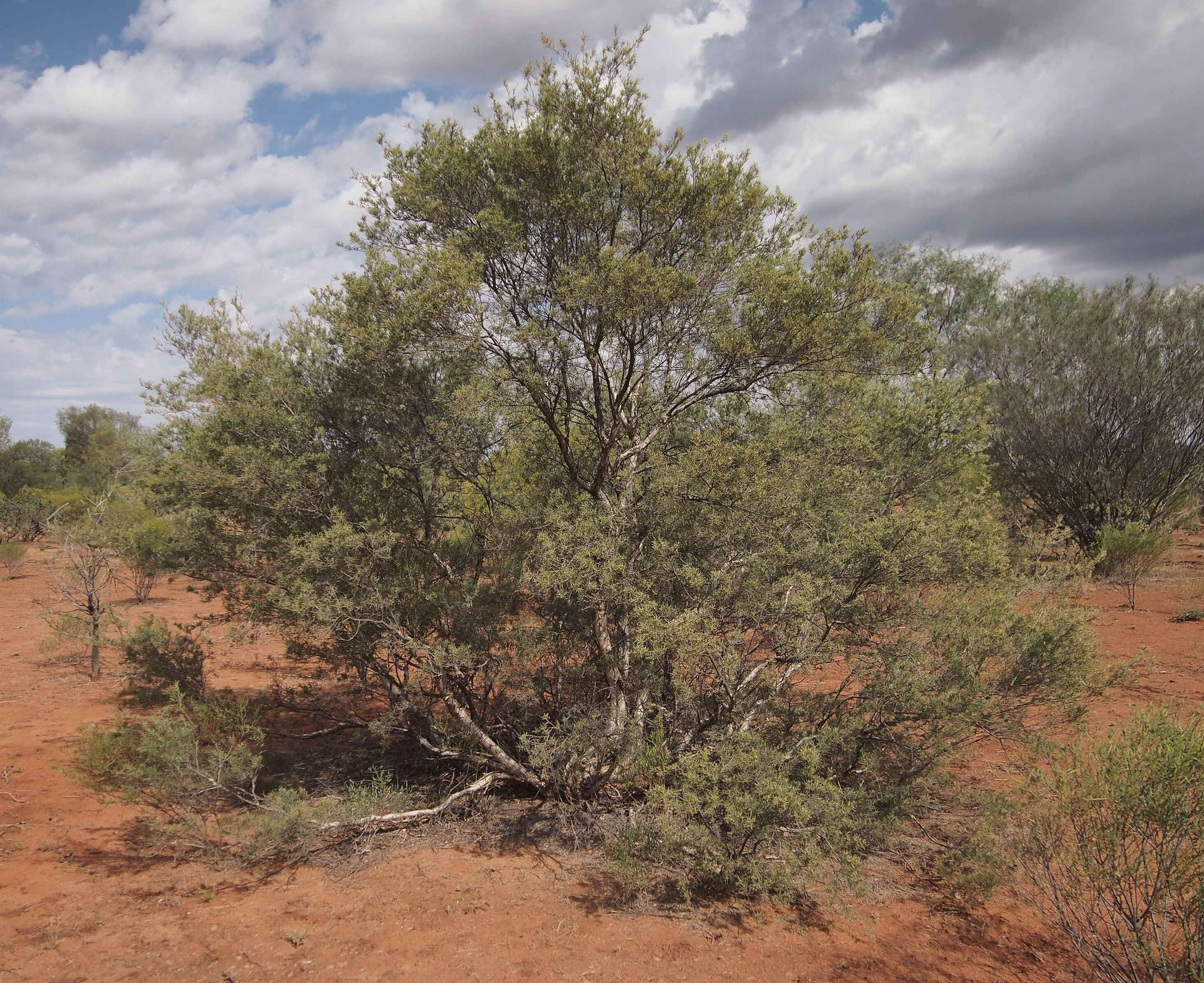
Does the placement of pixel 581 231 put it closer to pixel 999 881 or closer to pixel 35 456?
pixel 999 881

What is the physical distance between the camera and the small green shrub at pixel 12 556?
77.5 feet

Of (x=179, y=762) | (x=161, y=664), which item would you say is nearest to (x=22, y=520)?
(x=161, y=664)

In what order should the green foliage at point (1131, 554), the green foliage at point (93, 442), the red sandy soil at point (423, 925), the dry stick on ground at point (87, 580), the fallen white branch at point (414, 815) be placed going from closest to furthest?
the red sandy soil at point (423, 925) → the fallen white branch at point (414, 815) → the dry stick on ground at point (87, 580) → the green foliage at point (1131, 554) → the green foliage at point (93, 442)

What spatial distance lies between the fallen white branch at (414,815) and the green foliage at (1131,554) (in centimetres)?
1639

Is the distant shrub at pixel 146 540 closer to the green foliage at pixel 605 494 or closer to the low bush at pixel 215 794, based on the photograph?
the green foliage at pixel 605 494

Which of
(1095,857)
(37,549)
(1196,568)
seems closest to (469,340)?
(1095,857)

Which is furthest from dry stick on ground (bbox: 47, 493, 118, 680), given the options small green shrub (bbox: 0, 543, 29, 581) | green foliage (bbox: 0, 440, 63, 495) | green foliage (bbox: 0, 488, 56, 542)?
green foliage (bbox: 0, 440, 63, 495)

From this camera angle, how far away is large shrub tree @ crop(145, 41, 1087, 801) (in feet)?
21.6

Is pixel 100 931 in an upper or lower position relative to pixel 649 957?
upper

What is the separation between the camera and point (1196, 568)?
64.2 feet

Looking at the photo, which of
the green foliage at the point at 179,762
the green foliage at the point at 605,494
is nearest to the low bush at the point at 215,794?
the green foliage at the point at 179,762

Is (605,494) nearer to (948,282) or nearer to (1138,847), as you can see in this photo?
(1138,847)

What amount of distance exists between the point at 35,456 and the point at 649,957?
54449 millimetres

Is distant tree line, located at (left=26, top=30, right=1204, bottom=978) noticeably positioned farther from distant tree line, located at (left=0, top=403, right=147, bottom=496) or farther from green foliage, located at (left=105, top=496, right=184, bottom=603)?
distant tree line, located at (left=0, top=403, right=147, bottom=496)
